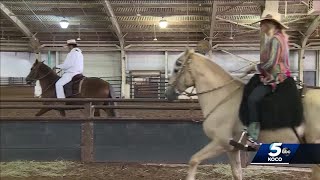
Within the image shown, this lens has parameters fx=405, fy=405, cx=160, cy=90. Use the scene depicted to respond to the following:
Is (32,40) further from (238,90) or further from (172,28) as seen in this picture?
(238,90)

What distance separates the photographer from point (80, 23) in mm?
19797

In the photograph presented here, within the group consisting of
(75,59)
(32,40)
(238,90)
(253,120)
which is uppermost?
(32,40)

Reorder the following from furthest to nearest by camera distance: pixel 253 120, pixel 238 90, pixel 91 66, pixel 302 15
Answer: pixel 91 66, pixel 302 15, pixel 238 90, pixel 253 120

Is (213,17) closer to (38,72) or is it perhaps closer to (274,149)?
(38,72)

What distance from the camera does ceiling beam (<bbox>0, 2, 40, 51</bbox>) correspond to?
18.5 metres

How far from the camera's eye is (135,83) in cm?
2239

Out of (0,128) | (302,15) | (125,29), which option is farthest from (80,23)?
(0,128)

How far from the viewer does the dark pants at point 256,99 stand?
169 inches

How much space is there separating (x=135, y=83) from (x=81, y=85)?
44.2 feet

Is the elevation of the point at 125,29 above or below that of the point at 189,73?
above

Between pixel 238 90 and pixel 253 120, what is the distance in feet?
1.72

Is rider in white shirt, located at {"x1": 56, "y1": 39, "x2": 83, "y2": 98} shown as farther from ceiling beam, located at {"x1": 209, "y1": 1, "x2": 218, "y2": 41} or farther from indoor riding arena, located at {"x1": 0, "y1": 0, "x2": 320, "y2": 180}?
ceiling beam, located at {"x1": 209, "y1": 1, "x2": 218, "y2": 41}

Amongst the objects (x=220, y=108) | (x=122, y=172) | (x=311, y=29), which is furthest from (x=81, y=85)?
(x=311, y=29)

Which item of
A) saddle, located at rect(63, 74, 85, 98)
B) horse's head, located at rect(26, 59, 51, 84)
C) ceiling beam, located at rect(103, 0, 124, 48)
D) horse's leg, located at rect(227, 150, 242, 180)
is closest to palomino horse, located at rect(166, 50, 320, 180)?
horse's leg, located at rect(227, 150, 242, 180)
